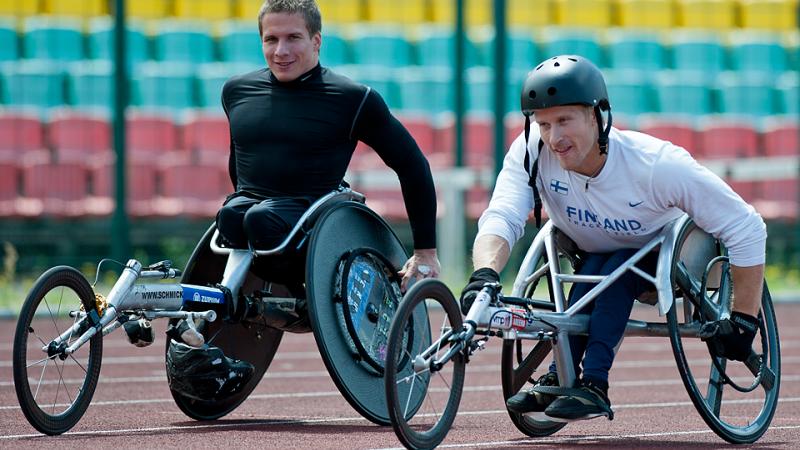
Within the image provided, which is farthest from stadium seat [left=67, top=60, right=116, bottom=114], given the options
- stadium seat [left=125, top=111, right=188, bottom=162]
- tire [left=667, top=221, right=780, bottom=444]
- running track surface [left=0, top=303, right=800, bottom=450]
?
tire [left=667, top=221, right=780, bottom=444]

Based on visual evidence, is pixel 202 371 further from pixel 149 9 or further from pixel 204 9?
pixel 204 9

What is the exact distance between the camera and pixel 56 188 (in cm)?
1712

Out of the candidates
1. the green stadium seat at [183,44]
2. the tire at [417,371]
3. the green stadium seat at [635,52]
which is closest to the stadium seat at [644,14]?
the green stadium seat at [635,52]

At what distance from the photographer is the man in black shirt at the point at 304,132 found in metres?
7.17

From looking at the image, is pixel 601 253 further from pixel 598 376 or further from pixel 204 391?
pixel 204 391

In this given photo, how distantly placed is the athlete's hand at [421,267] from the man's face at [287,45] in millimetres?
992

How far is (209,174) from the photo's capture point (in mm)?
18000

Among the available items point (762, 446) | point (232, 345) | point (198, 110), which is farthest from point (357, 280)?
point (198, 110)

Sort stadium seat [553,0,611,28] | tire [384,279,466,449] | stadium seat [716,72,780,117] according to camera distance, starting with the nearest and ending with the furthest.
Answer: tire [384,279,466,449], stadium seat [716,72,780,117], stadium seat [553,0,611,28]

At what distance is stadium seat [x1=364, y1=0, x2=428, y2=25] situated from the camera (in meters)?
22.7

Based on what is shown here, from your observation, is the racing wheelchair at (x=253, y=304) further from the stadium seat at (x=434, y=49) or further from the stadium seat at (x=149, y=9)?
the stadium seat at (x=149, y=9)

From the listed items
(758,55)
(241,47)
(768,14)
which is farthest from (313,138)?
(768,14)

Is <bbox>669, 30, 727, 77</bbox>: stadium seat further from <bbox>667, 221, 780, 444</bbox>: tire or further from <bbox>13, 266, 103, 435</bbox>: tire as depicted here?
<bbox>13, 266, 103, 435</bbox>: tire

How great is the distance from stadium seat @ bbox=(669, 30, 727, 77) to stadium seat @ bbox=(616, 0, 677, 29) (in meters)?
1.15
